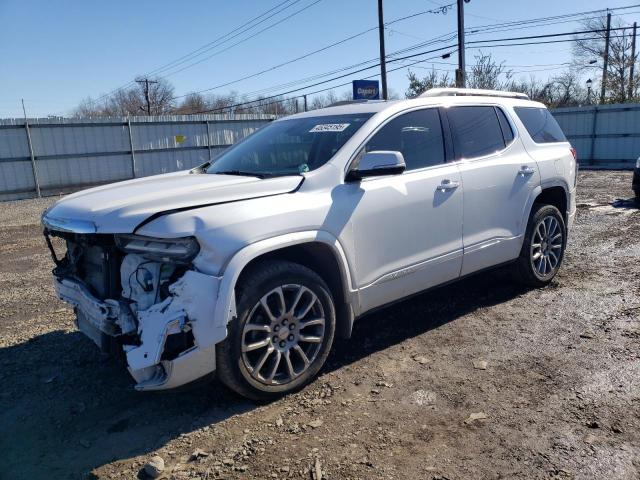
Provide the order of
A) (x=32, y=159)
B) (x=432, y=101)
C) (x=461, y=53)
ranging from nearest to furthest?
(x=432, y=101) < (x=32, y=159) < (x=461, y=53)

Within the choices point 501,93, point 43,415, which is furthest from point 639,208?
point 43,415

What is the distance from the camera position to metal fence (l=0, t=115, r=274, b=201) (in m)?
16.5

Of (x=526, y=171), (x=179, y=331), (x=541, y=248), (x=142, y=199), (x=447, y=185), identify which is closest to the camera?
(x=179, y=331)

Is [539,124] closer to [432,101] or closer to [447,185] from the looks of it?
[432,101]

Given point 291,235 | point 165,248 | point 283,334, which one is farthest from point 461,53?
point 165,248

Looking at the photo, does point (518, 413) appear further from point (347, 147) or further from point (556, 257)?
point (556, 257)

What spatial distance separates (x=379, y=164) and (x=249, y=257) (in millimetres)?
1126

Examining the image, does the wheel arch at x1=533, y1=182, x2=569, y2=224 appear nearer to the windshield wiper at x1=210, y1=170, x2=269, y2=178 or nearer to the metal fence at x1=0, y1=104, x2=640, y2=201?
the windshield wiper at x1=210, y1=170, x2=269, y2=178

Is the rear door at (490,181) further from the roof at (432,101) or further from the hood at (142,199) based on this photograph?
the hood at (142,199)

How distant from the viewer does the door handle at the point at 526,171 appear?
481 cm

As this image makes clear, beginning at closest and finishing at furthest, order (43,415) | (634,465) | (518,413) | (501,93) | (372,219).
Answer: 1. (634,465)
2. (518,413)
3. (43,415)
4. (372,219)
5. (501,93)

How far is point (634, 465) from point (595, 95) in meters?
46.3

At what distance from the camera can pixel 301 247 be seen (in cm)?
342

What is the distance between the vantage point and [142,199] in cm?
312
